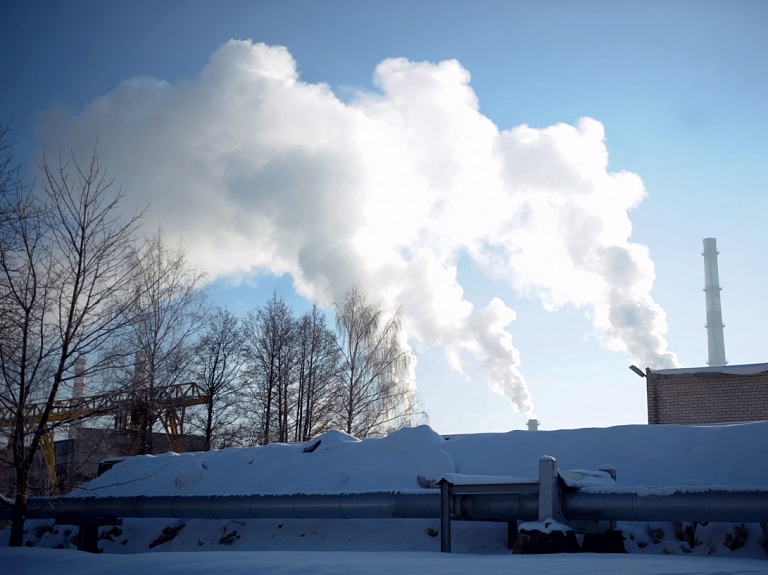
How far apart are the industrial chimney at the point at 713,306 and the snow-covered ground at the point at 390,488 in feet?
136

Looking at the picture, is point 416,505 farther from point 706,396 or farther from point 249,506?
point 706,396

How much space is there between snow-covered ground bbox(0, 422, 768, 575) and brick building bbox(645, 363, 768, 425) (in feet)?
29.1

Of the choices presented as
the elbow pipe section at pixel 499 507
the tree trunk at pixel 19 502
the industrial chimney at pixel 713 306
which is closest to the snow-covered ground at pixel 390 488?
the elbow pipe section at pixel 499 507

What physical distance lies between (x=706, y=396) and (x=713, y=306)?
33184 mm

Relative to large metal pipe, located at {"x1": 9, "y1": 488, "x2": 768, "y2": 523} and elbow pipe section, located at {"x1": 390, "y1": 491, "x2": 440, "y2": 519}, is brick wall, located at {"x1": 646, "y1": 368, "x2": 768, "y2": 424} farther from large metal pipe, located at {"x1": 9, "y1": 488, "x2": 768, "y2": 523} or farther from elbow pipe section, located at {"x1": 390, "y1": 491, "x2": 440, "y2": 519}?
elbow pipe section, located at {"x1": 390, "y1": 491, "x2": 440, "y2": 519}

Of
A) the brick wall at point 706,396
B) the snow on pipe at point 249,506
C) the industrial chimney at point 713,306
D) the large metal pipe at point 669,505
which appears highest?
the industrial chimney at point 713,306

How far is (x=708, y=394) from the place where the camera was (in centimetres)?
1958

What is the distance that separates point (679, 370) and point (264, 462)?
12.1 m

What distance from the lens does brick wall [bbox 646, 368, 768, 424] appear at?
750 inches

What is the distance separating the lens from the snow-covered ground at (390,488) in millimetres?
7348

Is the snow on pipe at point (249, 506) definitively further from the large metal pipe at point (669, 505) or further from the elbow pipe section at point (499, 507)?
the large metal pipe at point (669, 505)

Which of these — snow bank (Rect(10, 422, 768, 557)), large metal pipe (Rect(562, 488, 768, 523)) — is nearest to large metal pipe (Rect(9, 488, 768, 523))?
large metal pipe (Rect(562, 488, 768, 523))

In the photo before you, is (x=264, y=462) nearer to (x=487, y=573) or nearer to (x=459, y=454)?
(x=459, y=454)

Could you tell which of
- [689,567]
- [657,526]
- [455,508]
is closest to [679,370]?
[657,526]
